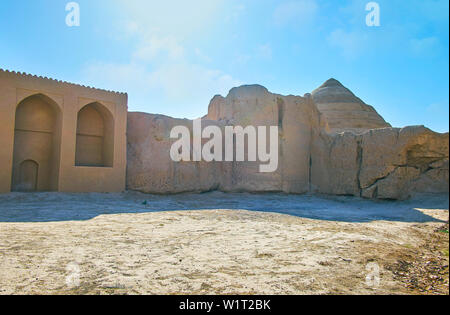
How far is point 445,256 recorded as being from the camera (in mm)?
4953

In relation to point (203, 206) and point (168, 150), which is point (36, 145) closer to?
Answer: point (168, 150)

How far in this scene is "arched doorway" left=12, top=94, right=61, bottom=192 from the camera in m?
13.5

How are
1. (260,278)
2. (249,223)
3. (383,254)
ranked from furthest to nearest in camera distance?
1. (249,223)
2. (383,254)
3. (260,278)

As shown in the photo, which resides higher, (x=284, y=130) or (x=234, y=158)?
(x=284, y=130)

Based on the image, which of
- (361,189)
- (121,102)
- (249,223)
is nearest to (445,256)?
(249,223)

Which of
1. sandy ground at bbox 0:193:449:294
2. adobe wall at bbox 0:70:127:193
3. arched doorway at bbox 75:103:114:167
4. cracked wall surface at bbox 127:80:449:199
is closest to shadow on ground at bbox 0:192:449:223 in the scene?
sandy ground at bbox 0:193:449:294

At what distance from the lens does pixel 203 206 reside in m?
12.0

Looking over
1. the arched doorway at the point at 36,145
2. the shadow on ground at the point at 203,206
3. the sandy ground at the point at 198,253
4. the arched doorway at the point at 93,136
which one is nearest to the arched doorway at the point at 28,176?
the arched doorway at the point at 36,145

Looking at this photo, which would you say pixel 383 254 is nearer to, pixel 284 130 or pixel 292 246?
pixel 292 246

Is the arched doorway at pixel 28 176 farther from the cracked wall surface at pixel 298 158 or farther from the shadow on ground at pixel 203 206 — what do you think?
the cracked wall surface at pixel 298 158

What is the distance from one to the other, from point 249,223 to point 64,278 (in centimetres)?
498

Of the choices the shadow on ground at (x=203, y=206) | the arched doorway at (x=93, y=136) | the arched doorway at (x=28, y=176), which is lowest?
the shadow on ground at (x=203, y=206)

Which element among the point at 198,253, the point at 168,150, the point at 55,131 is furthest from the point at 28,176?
the point at 198,253

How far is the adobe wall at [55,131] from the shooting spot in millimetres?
12234
